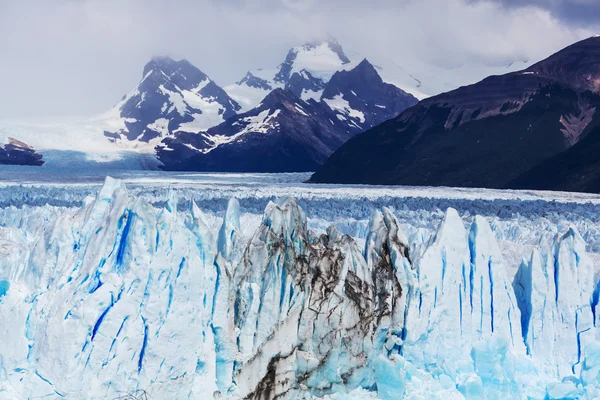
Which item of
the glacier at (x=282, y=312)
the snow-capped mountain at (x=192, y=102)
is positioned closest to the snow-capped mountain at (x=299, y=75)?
the snow-capped mountain at (x=192, y=102)

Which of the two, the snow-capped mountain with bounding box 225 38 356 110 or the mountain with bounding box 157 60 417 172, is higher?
the snow-capped mountain with bounding box 225 38 356 110

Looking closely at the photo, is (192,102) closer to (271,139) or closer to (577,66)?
(271,139)

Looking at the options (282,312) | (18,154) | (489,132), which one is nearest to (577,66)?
(489,132)

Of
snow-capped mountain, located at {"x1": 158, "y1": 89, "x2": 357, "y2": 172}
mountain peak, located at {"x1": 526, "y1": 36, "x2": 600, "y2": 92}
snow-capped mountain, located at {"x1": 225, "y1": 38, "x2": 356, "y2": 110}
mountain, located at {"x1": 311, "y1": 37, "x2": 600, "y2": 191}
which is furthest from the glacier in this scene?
snow-capped mountain, located at {"x1": 225, "y1": 38, "x2": 356, "y2": 110}

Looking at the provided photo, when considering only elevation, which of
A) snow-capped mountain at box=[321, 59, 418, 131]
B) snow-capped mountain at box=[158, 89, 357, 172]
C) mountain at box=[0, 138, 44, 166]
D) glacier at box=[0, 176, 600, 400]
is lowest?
glacier at box=[0, 176, 600, 400]

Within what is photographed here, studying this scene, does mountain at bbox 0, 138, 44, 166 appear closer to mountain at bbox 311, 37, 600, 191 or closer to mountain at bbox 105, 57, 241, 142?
mountain at bbox 105, 57, 241, 142

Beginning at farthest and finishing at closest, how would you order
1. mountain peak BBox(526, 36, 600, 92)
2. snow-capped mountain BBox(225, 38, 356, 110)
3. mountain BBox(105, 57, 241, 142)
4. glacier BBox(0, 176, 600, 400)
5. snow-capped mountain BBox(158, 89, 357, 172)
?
snow-capped mountain BBox(225, 38, 356, 110)
mountain BBox(105, 57, 241, 142)
snow-capped mountain BBox(158, 89, 357, 172)
mountain peak BBox(526, 36, 600, 92)
glacier BBox(0, 176, 600, 400)

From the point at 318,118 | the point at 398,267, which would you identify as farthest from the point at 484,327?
the point at 318,118
